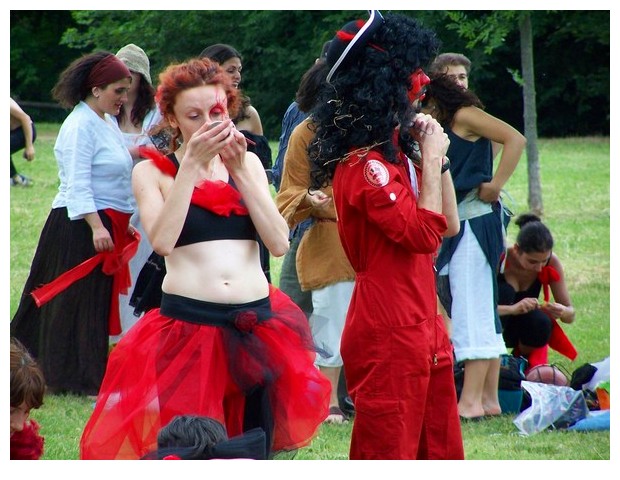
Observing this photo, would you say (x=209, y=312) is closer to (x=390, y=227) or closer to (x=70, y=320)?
(x=390, y=227)

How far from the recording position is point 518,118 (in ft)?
84.2

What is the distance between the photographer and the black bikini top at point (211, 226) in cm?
360

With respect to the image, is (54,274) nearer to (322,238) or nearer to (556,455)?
(322,238)

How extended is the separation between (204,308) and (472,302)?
2423mm

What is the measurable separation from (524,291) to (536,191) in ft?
23.7

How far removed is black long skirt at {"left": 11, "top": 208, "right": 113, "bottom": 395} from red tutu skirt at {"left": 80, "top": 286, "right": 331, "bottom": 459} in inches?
98.9

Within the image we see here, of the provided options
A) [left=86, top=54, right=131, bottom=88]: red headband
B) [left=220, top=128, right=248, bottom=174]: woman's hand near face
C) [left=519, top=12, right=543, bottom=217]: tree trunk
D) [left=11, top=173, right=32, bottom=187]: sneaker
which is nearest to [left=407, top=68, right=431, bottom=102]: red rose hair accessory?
[left=220, top=128, right=248, bottom=174]: woman's hand near face

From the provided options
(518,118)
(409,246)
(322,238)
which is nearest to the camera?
(409,246)

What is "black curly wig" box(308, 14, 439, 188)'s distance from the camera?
134 inches

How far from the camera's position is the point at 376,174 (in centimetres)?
334

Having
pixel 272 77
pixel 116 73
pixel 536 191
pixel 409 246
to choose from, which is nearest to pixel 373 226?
pixel 409 246

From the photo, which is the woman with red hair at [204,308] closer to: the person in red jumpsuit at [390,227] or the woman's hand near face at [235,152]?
the woman's hand near face at [235,152]

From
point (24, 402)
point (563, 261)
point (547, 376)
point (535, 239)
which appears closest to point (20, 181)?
point (563, 261)

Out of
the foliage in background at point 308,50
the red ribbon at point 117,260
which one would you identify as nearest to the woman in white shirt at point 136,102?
the red ribbon at point 117,260
